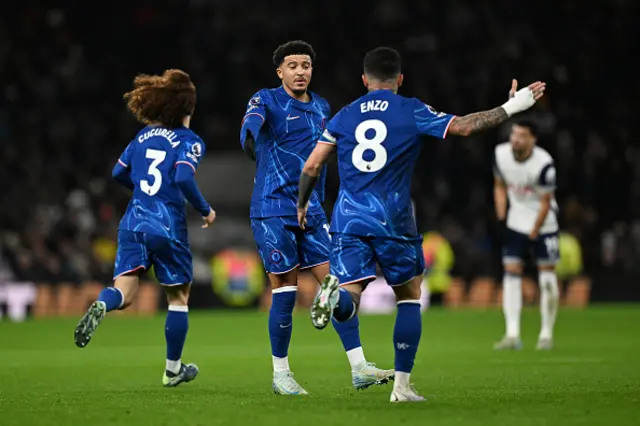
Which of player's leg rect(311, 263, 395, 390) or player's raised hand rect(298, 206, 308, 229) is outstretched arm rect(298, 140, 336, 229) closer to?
player's raised hand rect(298, 206, 308, 229)

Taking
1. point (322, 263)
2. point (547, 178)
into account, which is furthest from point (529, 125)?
point (322, 263)

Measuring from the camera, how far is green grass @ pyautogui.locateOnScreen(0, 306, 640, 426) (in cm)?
646

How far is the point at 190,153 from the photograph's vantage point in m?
8.50

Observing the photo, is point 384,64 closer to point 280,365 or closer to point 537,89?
point 537,89

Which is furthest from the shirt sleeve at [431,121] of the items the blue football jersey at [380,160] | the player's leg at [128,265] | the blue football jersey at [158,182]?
the player's leg at [128,265]

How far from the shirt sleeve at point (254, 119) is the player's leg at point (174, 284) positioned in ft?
3.69

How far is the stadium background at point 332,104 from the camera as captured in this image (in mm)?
23516

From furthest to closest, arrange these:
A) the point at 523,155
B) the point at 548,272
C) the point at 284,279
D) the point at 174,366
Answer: the point at 548,272 → the point at 523,155 → the point at 174,366 → the point at 284,279

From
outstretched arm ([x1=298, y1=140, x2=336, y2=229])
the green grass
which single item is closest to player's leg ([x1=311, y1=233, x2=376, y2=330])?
outstretched arm ([x1=298, y1=140, x2=336, y2=229])

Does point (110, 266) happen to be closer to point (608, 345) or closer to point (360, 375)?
point (608, 345)

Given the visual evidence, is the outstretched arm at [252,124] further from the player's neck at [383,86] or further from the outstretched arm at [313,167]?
the player's neck at [383,86]

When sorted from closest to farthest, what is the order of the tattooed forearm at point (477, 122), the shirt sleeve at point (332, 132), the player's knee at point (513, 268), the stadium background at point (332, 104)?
the tattooed forearm at point (477, 122), the shirt sleeve at point (332, 132), the player's knee at point (513, 268), the stadium background at point (332, 104)

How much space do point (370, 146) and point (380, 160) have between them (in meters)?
0.10

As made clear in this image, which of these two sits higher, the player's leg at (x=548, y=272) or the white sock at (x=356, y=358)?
the player's leg at (x=548, y=272)
